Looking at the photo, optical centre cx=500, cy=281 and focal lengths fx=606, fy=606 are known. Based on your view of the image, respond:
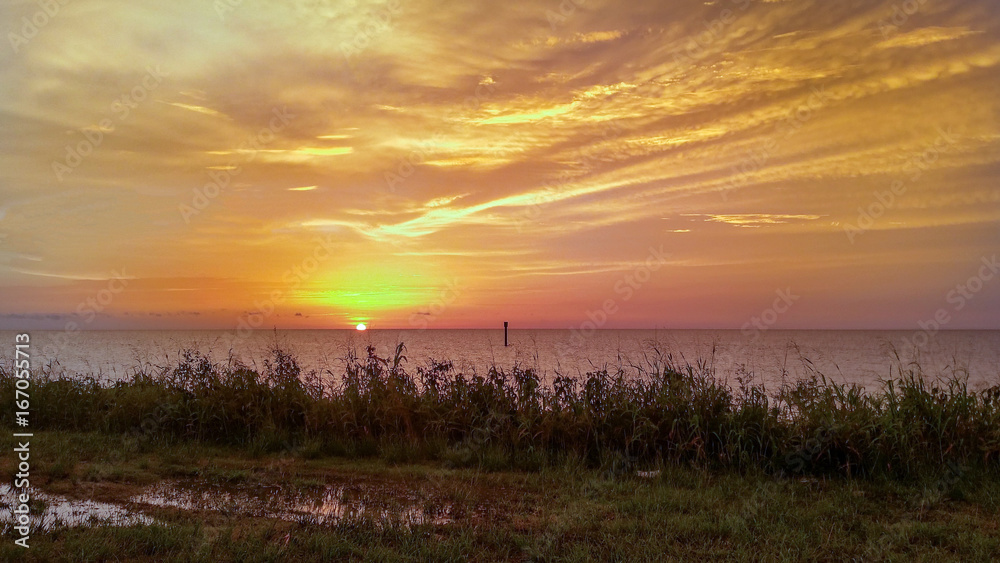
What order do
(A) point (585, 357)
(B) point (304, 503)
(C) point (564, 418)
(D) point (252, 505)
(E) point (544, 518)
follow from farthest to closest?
(A) point (585, 357), (C) point (564, 418), (B) point (304, 503), (D) point (252, 505), (E) point (544, 518)

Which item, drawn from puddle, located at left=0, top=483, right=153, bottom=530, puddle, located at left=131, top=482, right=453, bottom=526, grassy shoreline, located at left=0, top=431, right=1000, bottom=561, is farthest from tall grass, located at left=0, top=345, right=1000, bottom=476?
puddle, located at left=0, top=483, right=153, bottom=530

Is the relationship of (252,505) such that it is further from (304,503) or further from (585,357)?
(585,357)

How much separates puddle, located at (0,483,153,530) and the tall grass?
2.81m

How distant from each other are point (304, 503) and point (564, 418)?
391 cm

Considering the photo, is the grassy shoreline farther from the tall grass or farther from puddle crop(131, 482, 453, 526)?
the tall grass

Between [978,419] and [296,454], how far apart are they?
379 inches

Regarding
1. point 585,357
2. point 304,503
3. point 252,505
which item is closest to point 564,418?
point 304,503

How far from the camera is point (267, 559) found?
195 inches

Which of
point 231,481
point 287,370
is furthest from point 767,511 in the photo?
point 287,370

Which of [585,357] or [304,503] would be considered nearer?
[304,503]

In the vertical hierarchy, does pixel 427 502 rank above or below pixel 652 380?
below

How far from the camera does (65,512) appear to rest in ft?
20.3

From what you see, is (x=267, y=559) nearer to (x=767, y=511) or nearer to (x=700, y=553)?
(x=700, y=553)

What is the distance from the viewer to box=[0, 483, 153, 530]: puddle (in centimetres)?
577
